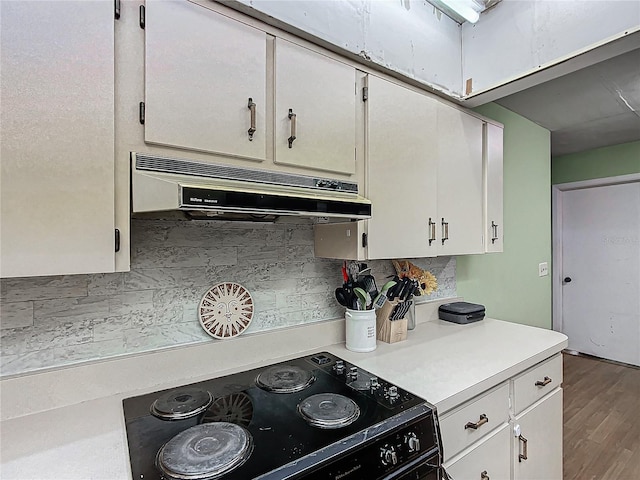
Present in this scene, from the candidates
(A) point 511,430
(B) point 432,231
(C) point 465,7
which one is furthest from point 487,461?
(C) point 465,7

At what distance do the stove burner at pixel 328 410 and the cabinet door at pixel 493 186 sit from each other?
4.41 ft

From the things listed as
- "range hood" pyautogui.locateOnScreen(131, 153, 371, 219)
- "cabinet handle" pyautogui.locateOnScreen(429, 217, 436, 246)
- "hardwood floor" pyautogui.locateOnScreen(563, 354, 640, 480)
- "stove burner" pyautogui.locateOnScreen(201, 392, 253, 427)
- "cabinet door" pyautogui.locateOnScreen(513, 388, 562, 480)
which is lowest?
"hardwood floor" pyautogui.locateOnScreen(563, 354, 640, 480)

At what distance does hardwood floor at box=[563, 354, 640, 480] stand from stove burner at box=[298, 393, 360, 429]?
1.95 metres

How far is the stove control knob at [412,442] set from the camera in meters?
0.97

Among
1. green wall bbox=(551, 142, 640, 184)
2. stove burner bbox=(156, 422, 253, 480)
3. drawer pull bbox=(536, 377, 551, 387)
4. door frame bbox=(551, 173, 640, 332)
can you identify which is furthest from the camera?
door frame bbox=(551, 173, 640, 332)

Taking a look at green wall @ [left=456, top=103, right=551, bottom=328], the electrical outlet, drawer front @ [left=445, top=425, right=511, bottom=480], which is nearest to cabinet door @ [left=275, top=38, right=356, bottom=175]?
drawer front @ [left=445, top=425, right=511, bottom=480]

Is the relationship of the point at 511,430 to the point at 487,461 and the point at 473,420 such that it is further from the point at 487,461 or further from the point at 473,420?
the point at 473,420

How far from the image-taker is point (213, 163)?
3.50 feet

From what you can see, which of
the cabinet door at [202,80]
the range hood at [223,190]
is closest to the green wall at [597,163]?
the range hood at [223,190]

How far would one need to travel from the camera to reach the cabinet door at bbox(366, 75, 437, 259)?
1438 mm

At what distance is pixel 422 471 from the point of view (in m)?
0.99

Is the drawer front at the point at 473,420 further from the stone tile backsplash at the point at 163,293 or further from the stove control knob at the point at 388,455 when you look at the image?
the stone tile backsplash at the point at 163,293

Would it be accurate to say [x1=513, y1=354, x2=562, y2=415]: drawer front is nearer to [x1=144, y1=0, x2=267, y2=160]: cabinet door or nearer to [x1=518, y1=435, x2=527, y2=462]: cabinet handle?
[x1=518, y1=435, x2=527, y2=462]: cabinet handle

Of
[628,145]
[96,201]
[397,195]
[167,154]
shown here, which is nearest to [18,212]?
[96,201]
